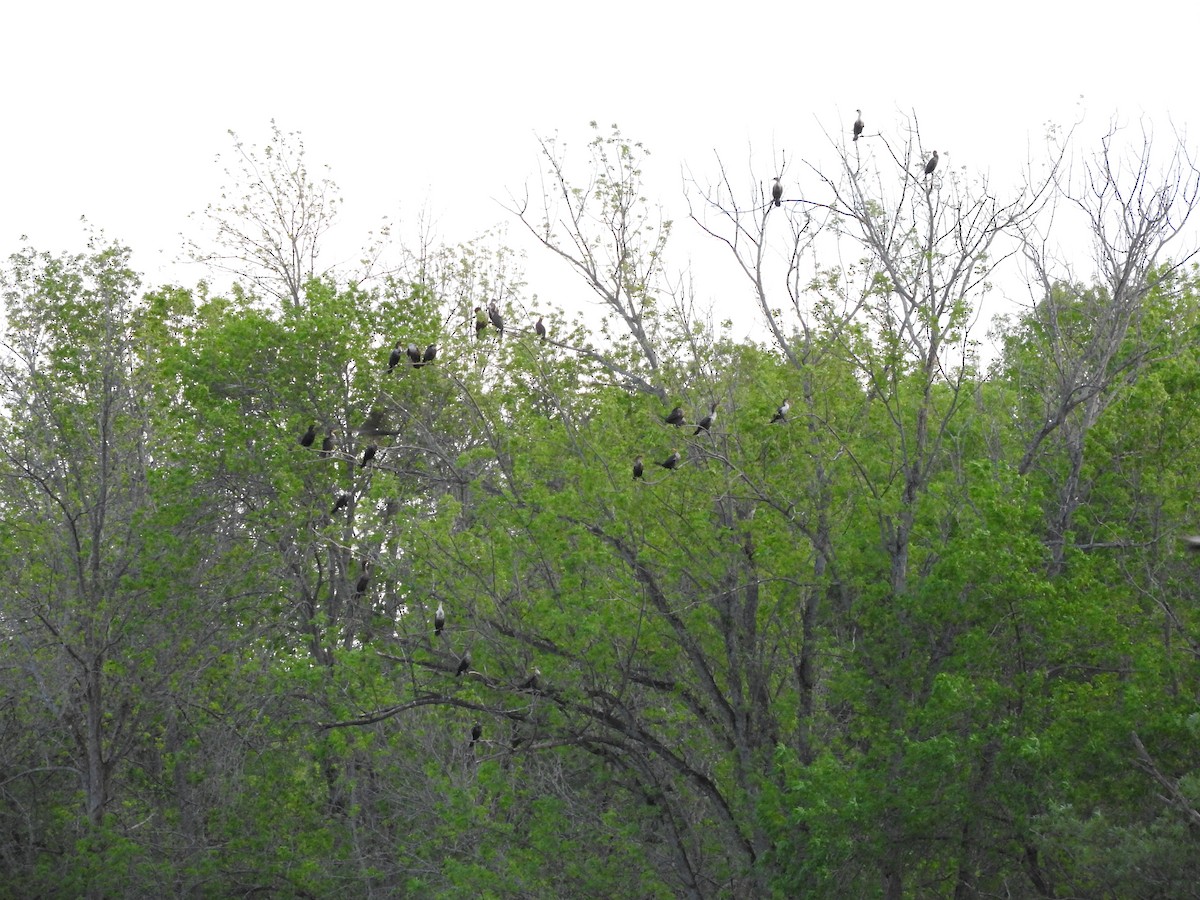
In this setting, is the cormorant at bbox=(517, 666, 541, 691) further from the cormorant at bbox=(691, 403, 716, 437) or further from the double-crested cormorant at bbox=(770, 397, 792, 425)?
the double-crested cormorant at bbox=(770, 397, 792, 425)

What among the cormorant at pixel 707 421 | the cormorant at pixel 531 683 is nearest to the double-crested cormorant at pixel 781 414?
the cormorant at pixel 707 421

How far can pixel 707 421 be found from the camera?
13.6 metres

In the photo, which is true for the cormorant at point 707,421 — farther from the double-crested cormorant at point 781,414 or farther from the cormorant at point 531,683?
the cormorant at point 531,683

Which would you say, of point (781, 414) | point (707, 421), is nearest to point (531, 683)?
point (707, 421)

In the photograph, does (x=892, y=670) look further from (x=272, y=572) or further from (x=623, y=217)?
(x=272, y=572)

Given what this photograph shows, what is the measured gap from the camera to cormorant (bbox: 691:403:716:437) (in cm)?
1335

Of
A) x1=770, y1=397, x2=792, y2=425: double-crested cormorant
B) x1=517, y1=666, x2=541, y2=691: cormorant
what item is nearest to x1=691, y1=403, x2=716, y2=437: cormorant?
x1=770, y1=397, x2=792, y2=425: double-crested cormorant

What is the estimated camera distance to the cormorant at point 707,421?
13.4 meters

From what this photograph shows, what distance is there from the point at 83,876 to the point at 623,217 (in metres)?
10.6

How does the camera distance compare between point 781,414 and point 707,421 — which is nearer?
point 781,414

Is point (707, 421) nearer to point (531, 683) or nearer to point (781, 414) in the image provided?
point (781, 414)

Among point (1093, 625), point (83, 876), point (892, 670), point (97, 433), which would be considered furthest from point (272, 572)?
point (1093, 625)

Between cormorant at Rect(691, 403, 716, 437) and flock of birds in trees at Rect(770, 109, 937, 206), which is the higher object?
flock of birds in trees at Rect(770, 109, 937, 206)

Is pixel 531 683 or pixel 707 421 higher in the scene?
pixel 707 421
